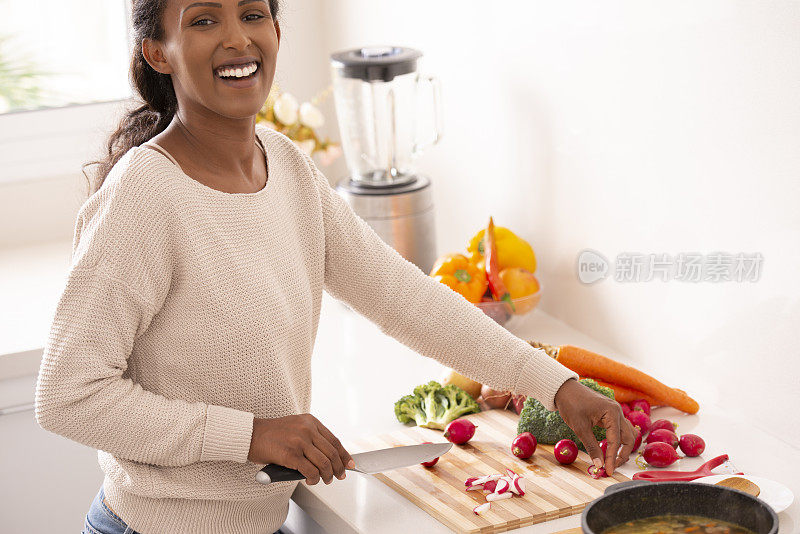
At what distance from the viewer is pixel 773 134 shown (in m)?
1.31

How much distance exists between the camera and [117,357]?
3.47 ft

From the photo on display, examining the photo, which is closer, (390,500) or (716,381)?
(390,500)

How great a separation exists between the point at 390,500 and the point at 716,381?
0.54 m

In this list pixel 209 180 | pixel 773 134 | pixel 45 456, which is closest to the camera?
pixel 209 180

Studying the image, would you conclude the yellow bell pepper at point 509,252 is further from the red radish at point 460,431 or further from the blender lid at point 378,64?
the red radish at point 460,431

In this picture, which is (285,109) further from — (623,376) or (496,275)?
(623,376)

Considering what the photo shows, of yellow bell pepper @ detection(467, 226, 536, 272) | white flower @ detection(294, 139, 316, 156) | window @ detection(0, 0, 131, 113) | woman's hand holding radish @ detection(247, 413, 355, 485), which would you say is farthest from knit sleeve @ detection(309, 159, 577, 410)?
window @ detection(0, 0, 131, 113)

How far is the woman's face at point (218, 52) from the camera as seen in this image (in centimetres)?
111

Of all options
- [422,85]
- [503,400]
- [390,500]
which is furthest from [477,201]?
[390,500]

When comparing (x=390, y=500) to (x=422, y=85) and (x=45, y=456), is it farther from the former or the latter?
(x=422, y=85)

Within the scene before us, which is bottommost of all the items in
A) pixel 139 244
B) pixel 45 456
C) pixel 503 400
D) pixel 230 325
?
pixel 45 456

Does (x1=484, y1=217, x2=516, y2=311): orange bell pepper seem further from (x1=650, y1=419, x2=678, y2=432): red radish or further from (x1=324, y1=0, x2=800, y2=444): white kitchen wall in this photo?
(x1=650, y1=419, x2=678, y2=432): red radish

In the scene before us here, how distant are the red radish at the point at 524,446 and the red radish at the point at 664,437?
0.49 ft

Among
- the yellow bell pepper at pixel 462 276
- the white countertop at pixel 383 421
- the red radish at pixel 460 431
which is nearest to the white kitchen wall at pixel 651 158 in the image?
the white countertop at pixel 383 421
